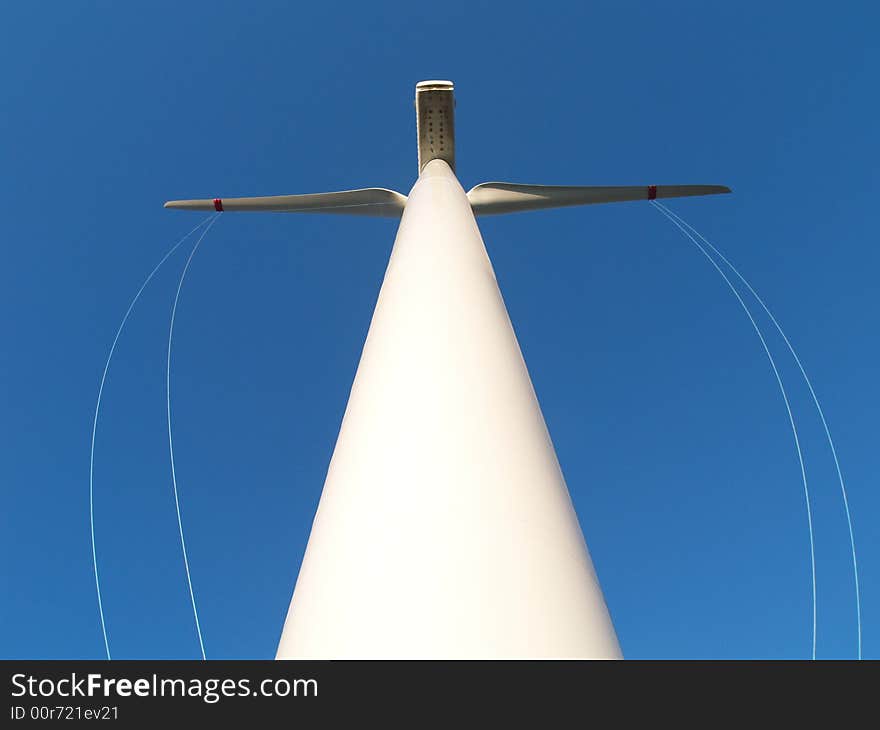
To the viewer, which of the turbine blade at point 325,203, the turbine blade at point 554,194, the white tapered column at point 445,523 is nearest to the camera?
the white tapered column at point 445,523

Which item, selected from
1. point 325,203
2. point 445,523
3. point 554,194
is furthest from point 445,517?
point 554,194

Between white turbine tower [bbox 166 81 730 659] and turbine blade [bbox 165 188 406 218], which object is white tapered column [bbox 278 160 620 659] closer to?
white turbine tower [bbox 166 81 730 659]

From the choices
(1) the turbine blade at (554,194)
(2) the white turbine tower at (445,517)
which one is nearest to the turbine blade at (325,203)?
(1) the turbine blade at (554,194)

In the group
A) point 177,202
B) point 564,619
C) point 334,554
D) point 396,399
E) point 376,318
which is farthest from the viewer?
point 177,202

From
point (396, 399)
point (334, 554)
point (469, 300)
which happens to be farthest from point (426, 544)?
point (469, 300)

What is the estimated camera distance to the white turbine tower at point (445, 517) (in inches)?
92.0

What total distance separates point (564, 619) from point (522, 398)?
1.24 meters

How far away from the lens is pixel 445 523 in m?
2.60

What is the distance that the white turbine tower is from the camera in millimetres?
2336

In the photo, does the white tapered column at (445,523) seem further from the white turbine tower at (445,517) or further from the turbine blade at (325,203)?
the turbine blade at (325,203)

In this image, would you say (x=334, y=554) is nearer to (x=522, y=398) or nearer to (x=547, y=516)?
(x=547, y=516)

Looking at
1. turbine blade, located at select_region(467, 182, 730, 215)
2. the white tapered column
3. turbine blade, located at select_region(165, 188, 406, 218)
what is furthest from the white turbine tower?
turbine blade, located at select_region(467, 182, 730, 215)

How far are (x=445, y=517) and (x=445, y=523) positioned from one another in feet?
0.09

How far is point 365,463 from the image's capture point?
2.97 m
